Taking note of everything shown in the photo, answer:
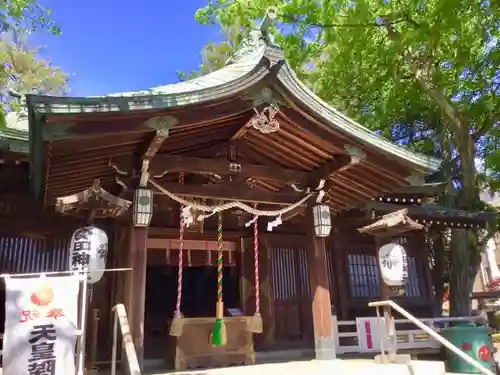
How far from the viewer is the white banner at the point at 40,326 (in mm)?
4824

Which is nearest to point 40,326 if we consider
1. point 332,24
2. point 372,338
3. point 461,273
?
point 372,338

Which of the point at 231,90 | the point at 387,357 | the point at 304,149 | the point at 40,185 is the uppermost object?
the point at 231,90

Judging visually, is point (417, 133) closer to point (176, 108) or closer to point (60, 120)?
point (176, 108)

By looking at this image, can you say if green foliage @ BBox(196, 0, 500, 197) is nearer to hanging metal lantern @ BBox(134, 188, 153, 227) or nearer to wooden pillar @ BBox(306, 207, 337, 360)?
wooden pillar @ BBox(306, 207, 337, 360)

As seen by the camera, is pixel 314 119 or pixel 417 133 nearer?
pixel 314 119

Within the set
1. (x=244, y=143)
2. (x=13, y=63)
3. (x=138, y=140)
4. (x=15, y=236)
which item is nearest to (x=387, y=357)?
(x=244, y=143)

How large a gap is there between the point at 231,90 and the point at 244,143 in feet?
5.27

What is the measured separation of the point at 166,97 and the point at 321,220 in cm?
382

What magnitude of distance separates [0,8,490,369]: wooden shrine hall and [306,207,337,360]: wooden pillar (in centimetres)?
2

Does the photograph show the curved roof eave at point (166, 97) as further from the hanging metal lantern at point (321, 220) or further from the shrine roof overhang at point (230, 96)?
the hanging metal lantern at point (321, 220)

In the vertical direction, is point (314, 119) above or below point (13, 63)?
below

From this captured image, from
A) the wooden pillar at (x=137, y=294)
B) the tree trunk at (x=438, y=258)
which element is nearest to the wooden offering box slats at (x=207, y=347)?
the wooden pillar at (x=137, y=294)

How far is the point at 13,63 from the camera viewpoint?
23578 mm

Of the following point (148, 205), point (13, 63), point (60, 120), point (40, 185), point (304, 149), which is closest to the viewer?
point (60, 120)
